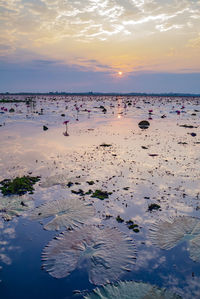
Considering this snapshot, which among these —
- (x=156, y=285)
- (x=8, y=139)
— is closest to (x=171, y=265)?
(x=156, y=285)

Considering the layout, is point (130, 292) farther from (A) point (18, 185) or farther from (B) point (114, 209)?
(A) point (18, 185)

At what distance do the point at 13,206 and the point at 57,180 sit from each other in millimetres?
3850

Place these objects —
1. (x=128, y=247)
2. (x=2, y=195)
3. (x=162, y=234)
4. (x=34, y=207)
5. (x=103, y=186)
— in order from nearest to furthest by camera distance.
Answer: (x=128, y=247) → (x=162, y=234) → (x=34, y=207) → (x=2, y=195) → (x=103, y=186)

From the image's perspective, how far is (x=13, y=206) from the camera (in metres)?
12.0

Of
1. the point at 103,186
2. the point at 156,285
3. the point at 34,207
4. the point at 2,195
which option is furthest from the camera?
the point at 103,186

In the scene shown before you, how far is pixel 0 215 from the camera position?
11219 mm

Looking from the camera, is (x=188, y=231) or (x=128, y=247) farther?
(x=188, y=231)

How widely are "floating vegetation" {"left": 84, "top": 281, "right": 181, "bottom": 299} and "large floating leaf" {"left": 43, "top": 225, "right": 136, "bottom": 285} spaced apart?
0.34 meters

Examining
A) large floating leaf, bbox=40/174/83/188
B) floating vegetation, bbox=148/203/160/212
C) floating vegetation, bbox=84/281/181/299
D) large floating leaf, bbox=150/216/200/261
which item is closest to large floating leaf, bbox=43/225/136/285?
floating vegetation, bbox=84/281/181/299

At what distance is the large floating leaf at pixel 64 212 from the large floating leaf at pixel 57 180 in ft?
7.89

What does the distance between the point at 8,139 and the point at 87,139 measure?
380 inches

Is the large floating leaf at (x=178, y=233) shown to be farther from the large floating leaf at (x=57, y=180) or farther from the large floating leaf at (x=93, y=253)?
the large floating leaf at (x=57, y=180)

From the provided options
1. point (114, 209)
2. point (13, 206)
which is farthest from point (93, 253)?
point (13, 206)

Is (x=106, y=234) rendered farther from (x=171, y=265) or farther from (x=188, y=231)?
→ (x=188, y=231)
